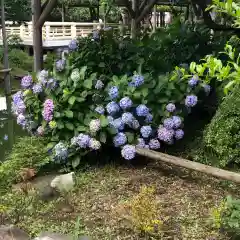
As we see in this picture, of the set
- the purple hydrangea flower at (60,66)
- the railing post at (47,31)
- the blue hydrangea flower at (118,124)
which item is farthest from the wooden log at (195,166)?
the railing post at (47,31)

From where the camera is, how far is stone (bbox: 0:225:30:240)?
2.88m

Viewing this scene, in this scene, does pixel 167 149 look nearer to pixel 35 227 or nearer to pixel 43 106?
pixel 43 106

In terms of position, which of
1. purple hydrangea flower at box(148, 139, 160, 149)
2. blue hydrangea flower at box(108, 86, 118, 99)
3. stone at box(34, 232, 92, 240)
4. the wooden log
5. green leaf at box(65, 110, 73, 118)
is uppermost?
blue hydrangea flower at box(108, 86, 118, 99)

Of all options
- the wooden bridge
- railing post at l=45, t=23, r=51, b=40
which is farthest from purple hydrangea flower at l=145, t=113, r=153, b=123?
railing post at l=45, t=23, r=51, b=40

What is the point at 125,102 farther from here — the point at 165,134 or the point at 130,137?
the point at 165,134

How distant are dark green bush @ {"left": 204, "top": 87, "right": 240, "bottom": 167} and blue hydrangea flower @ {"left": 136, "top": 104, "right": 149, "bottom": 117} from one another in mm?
587

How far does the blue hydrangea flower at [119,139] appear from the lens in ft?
12.6

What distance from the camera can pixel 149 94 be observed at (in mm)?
4004

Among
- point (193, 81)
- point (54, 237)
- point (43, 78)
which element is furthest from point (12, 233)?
point (193, 81)

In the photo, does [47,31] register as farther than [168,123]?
Yes

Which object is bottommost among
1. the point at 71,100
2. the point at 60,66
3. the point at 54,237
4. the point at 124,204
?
the point at 54,237

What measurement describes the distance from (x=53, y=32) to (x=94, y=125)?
14.0 metres

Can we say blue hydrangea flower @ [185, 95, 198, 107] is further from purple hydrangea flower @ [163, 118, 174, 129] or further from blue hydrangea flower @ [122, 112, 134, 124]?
blue hydrangea flower @ [122, 112, 134, 124]

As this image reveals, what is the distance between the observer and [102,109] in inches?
154
